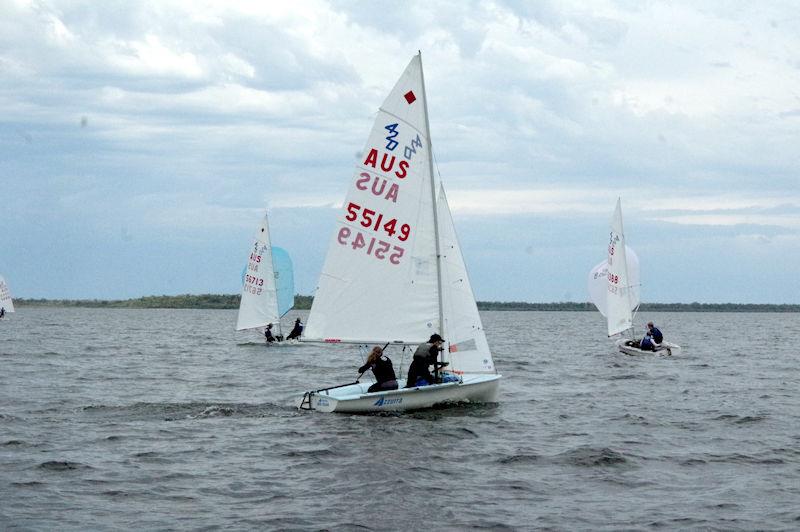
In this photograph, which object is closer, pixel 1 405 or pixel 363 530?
pixel 363 530

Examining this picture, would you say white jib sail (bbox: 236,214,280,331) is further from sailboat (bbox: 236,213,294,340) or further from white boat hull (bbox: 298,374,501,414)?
white boat hull (bbox: 298,374,501,414)

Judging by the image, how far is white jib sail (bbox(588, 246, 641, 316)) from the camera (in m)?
46.9

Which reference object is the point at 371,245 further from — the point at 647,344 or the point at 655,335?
the point at 655,335

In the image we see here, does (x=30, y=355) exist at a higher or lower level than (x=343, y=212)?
lower

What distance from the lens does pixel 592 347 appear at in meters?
53.7

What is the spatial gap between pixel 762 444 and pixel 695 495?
5.01 metres

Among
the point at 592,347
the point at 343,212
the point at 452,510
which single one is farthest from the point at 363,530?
Answer: the point at 592,347

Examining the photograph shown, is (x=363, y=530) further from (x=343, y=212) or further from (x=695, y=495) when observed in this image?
(x=343, y=212)

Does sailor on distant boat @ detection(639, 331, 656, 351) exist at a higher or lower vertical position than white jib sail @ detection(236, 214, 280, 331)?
lower

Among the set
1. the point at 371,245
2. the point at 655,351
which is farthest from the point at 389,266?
the point at 655,351

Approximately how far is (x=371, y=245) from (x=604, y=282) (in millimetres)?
31191

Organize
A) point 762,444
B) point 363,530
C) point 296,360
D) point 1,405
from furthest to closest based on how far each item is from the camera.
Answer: point 296,360 < point 1,405 < point 762,444 < point 363,530

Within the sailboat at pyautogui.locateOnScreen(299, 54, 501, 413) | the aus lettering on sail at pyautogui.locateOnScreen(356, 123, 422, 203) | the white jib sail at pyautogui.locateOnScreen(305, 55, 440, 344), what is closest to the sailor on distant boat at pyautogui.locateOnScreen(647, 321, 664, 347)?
the sailboat at pyautogui.locateOnScreen(299, 54, 501, 413)

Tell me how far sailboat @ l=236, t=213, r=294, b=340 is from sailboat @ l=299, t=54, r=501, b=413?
26.4 metres
